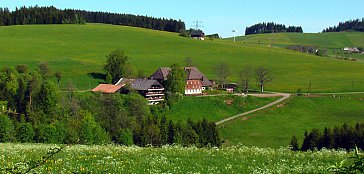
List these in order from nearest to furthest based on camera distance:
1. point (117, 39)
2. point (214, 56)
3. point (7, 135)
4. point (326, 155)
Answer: point (326, 155), point (7, 135), point (214, 56), point (117, 39)

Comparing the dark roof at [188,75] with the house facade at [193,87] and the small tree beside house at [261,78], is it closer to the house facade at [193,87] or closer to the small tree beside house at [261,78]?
the house facade at [193,87]

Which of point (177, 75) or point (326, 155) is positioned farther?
point (177, 75)

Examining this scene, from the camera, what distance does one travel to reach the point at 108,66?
341ft

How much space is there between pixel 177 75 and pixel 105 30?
97.1 metres

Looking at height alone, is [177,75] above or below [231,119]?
above

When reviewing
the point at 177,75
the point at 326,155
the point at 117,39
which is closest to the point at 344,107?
the point at 177,75

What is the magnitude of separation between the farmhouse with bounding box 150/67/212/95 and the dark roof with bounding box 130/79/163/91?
5556mm

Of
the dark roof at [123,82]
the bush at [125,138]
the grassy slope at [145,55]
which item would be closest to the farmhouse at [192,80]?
the dark roof at [123,82]

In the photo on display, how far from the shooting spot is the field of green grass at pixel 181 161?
15969mm

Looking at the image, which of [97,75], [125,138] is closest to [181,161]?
[125,138]

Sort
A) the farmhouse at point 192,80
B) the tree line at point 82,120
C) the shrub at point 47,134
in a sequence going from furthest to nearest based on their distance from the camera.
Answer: the farmhouse at point 192,80 < the tree line at point 82,120 < the shrub at point 47,134

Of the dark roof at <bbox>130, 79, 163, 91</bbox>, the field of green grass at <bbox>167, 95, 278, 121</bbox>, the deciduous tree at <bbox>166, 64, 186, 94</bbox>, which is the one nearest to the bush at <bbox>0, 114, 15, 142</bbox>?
the field of green grass at <bbox>167, 95, 278, 121</bbox>

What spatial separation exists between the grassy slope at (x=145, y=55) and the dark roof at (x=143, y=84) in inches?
481

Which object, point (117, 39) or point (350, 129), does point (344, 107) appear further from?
point (117, 39)
